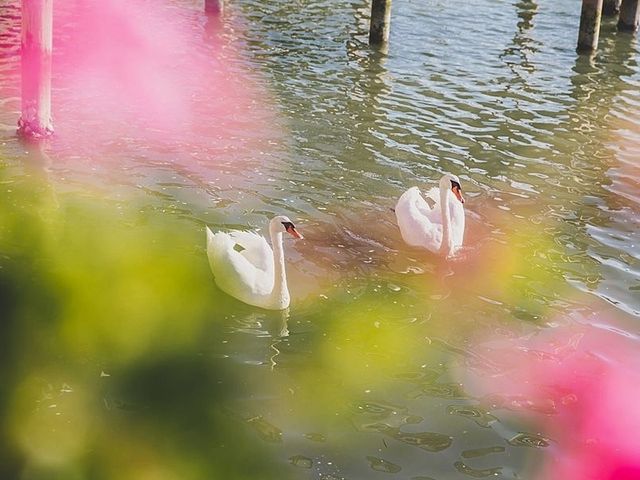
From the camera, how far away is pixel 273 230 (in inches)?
307

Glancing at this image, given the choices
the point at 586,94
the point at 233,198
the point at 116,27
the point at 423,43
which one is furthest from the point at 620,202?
the point at 116,27

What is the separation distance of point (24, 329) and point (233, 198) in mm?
3655

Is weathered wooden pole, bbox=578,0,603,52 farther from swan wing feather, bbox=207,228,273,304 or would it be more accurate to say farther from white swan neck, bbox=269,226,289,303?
white swan neck, bbox=269,226,289,303

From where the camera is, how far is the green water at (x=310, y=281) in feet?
19.4

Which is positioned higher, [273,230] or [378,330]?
[273,230]

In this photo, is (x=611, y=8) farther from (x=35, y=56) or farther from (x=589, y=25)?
(x=35, y=56)

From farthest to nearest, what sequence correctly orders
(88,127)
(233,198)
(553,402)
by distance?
1. (88,127)
2. (233,198)
3. (553,402)

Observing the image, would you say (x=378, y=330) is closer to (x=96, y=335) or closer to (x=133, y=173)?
(x=96, y=335)

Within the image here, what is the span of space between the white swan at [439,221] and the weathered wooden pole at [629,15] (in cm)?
1363

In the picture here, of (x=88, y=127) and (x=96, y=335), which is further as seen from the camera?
(x=88, y=127)

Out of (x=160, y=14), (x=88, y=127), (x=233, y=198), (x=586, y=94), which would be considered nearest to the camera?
(x=233, y=198)

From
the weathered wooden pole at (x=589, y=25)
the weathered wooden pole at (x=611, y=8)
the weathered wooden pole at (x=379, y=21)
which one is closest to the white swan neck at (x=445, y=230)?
the weathered wooden pole at (x=379, y=21)

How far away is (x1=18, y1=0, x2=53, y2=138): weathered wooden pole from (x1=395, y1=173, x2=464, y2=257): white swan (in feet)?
15.8

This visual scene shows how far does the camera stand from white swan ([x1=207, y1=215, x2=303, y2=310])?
7.56 metres
